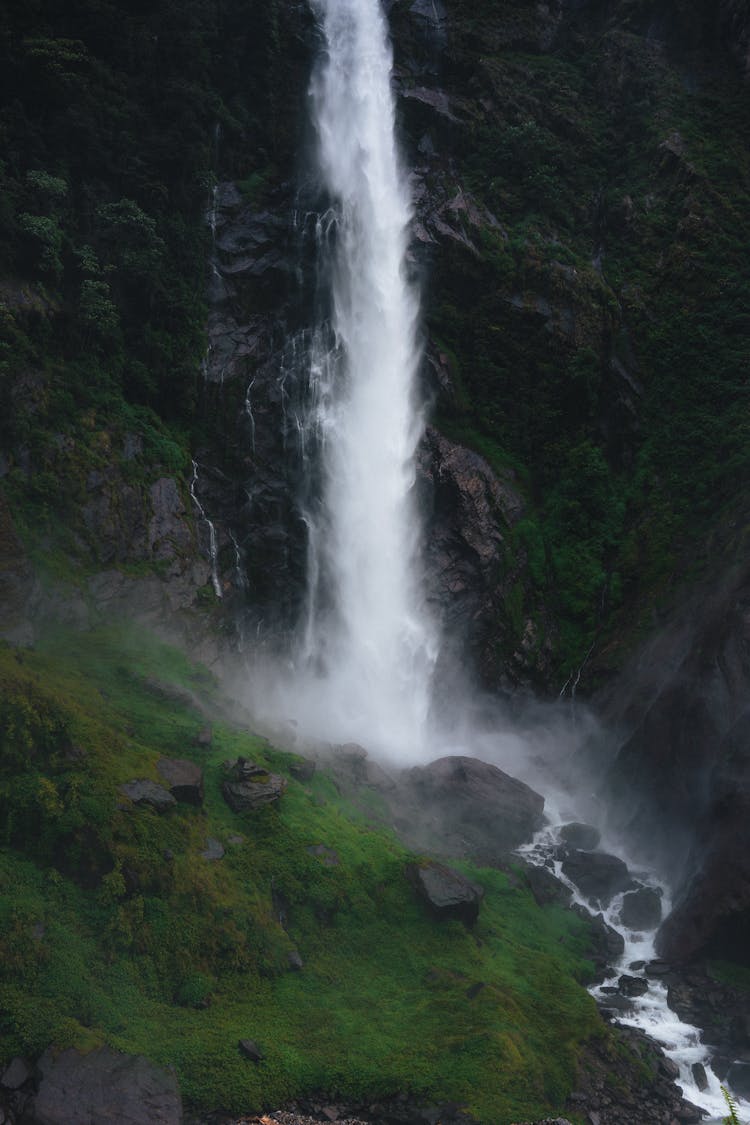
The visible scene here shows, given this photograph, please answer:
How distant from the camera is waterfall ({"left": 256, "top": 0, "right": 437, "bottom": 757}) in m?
24.6

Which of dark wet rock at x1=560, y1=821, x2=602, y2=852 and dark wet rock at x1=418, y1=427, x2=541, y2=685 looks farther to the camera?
dark wet rock at x1=418, y1=427, x2=541, y2=685

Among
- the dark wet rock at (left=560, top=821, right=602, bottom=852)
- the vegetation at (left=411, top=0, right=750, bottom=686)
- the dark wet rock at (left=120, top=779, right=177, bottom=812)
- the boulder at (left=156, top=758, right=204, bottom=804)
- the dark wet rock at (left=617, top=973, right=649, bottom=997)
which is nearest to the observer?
the dark wet rock at (left=120, top=779, right=177, bottom=812)

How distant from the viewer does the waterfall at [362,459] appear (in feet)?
80.8

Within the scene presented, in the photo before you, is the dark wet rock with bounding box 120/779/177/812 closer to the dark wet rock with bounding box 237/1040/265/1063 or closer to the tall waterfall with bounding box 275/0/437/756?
the dark wet rock with bounding box 237/1040/265/1063

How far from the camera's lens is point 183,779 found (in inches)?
528

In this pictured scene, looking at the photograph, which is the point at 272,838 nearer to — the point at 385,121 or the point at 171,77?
the point at 171,77

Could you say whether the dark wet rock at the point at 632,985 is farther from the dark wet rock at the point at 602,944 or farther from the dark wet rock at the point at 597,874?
the dark wet rock at the point at 597,874

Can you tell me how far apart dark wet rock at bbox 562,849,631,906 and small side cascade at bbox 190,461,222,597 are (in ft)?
39.4

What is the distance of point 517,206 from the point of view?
30859mm

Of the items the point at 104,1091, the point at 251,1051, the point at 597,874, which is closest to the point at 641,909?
the point at 597,874

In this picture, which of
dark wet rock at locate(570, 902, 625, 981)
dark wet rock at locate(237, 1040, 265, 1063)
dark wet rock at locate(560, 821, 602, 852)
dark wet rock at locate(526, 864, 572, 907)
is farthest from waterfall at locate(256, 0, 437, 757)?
dark wet rock at locate(237, 1040, 265, 1063)

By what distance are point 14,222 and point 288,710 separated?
1528 centimetres

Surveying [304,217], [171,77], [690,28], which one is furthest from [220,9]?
[690,28]

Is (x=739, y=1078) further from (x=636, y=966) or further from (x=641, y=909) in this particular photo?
(x=641, y=909)
